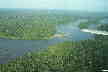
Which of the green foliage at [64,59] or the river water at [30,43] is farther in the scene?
the river water at [30,43]

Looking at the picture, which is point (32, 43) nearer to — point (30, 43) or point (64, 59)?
point (30, 43)

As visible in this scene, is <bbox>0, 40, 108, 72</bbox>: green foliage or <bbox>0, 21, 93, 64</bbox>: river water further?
Answer: <bbox>0, 21, 93, 64</bbox>: river water

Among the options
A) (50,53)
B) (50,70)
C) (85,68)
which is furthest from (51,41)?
(85,68)

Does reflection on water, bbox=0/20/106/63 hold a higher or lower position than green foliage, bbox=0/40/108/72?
higher

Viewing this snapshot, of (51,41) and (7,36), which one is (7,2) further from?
(51,41)

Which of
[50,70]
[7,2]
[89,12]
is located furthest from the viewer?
[89,12]

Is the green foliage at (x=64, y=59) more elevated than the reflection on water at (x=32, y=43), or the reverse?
the reflection on water at (x=32, y=43)

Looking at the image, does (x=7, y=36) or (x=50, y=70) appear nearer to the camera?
(x=50, y=70)

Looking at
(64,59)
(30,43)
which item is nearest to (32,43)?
(30,43)
